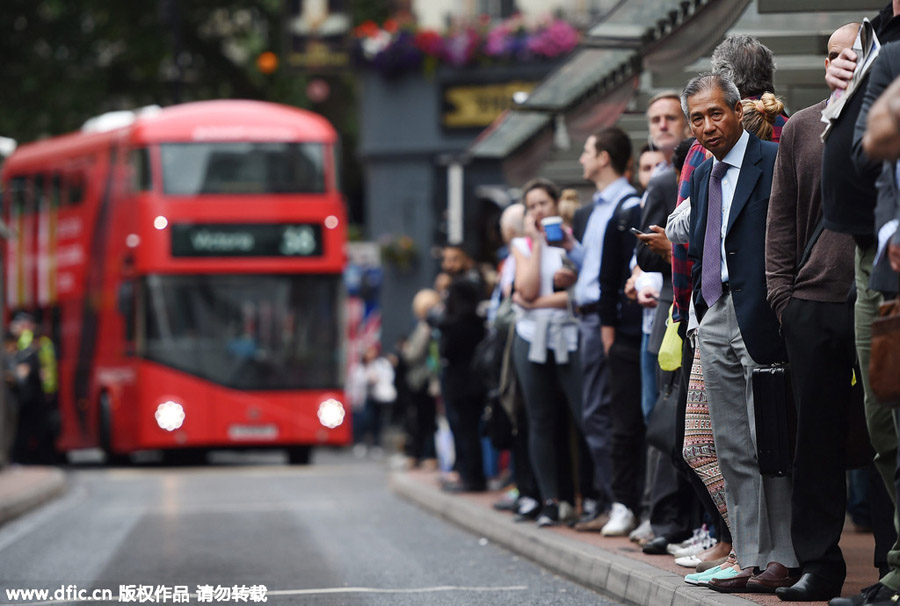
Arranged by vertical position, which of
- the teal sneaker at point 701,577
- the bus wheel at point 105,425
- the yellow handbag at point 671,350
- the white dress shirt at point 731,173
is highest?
the white dress shirt at point 731,173

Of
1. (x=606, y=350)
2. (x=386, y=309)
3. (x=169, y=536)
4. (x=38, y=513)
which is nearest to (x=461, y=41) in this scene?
(x=386, y=309)

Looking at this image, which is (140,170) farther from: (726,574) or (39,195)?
(726,574)

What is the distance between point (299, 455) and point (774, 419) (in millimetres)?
17408

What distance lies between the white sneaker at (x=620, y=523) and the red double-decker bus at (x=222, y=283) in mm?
12329

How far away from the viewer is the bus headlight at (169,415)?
2133 cm

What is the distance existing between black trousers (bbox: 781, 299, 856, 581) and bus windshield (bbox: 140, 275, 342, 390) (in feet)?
50.6

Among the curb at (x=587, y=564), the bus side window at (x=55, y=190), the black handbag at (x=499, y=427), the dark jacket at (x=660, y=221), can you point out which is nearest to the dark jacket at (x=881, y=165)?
the curb at (x=587, y=564)

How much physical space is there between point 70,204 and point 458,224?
7.58 meters

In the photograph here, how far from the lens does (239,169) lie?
21766 millimetres

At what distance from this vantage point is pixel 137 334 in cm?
2136

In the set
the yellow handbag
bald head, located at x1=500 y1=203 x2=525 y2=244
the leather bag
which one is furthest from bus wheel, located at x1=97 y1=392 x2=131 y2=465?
the leather bag

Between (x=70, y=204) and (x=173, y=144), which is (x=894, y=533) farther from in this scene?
(x=70, y=204)

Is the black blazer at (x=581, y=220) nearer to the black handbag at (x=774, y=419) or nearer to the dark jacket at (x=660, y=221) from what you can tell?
the dark jacket at (x=660, y=221)

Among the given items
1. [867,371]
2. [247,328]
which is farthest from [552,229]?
[247,328]
